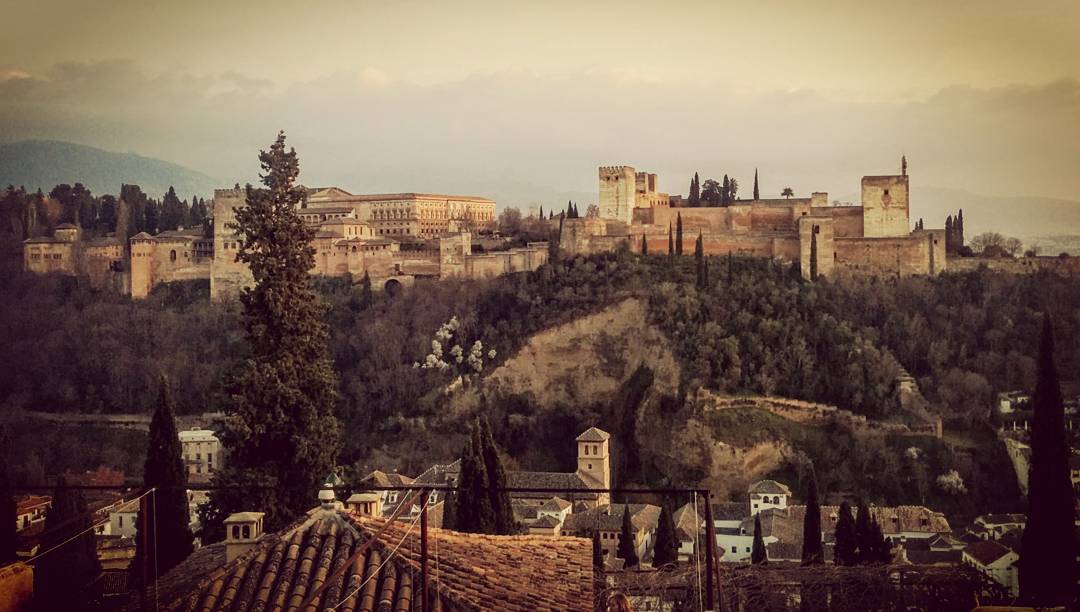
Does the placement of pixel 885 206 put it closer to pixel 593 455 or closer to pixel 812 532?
pixel 593 455

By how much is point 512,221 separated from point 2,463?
26.1m

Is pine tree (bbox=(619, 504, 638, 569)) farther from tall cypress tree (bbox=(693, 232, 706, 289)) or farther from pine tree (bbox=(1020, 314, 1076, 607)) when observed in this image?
tall cypress tree (bbox=(693, 232, 706, 289))

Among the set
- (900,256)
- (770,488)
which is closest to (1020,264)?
(900,256)

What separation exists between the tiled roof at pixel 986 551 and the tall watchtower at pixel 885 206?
44.4 ft

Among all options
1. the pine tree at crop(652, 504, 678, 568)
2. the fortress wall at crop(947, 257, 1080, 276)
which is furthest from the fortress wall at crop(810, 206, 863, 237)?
the pine tree at crop(652, 504, 678, 568)

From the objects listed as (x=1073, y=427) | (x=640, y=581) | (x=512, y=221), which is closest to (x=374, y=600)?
(x=640, y=581)

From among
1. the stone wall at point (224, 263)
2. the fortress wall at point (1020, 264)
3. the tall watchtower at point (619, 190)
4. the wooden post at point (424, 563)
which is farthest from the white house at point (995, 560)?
the stone wall at point (224, 263)

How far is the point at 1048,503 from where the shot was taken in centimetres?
1504

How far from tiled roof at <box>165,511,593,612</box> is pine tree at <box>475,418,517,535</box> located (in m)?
6.80

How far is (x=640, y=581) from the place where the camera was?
10.7m

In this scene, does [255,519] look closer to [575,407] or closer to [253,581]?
[253,581]

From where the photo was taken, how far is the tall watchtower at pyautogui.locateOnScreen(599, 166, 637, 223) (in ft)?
107

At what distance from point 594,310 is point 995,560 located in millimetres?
14196

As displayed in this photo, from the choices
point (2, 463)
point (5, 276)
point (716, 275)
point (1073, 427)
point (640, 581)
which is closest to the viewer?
point (640, 581)
